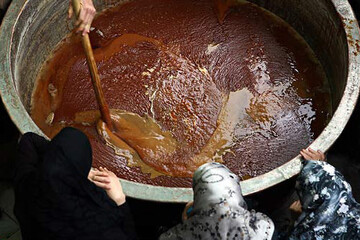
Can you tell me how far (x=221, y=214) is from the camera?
74.4 inches

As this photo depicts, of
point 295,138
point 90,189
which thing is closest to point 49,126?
point 90,189

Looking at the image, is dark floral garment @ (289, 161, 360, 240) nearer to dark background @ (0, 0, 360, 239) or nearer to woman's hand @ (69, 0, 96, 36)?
dark background @ (0, 0, 360, 239)

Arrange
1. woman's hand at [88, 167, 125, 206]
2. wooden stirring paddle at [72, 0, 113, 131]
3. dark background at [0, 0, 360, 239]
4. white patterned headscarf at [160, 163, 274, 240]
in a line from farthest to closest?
1. dark background at [0, 0, 360, 239]
2. wooden stirring paddle at [72, 0, 113, 131]
3. woman's hand at [88, 167, 125, 206]
4. white patterned headscarf at [160, 163, 274, 240]

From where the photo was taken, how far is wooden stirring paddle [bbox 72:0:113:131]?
7.52ft

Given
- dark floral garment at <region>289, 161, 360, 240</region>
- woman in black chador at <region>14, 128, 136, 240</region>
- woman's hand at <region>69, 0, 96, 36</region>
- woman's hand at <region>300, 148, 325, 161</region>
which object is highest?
woman's hand at <region>69, 0, 96, 36</region>

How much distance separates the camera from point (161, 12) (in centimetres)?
344

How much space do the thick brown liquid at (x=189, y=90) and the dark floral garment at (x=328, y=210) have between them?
20.5 inches

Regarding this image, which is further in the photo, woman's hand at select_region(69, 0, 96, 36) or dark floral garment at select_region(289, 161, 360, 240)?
woman's hand at select_region(69, 0, 96, 36)

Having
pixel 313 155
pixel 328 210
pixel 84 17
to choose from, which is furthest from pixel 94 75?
pixel 328 210

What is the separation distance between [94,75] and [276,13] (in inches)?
63.2

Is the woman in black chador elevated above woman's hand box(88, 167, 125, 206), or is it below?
above

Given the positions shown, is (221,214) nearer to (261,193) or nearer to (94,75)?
(261,193)

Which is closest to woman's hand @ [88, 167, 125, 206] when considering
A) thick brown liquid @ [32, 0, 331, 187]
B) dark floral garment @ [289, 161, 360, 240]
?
thick brown liquid @ [32, 0, 331, 187]

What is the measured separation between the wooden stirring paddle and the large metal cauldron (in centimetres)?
39
